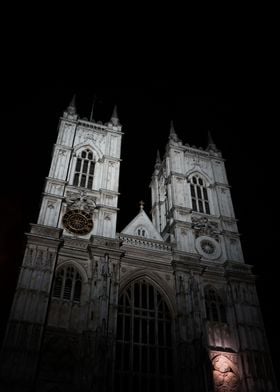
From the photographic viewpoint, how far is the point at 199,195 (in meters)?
35.7

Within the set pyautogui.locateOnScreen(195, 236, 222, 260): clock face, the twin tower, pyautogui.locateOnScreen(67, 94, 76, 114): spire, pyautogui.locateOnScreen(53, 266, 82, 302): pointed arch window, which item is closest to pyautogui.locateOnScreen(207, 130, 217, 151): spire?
the twin tower

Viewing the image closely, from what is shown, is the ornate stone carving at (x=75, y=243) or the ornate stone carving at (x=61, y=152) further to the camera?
the ornate stone carving at (x=61, y=152)

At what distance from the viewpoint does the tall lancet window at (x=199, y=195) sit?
34.5 meters

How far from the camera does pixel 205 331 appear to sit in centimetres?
2544

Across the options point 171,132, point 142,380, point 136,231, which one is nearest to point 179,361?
point 142,380

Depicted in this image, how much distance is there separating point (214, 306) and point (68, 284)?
34.3ft

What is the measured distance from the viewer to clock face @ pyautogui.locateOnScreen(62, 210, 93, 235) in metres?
28.5

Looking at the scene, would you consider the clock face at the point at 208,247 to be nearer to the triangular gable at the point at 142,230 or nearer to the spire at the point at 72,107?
the triangular gable at the point at 142,230

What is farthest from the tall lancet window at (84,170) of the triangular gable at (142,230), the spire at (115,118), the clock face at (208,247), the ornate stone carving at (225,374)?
the ornate stone carving at (225,374)

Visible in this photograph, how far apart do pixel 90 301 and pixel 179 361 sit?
6.55 m

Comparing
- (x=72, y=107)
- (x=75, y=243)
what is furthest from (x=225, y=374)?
(x=72, y=107)

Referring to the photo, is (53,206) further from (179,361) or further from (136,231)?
(179,361)

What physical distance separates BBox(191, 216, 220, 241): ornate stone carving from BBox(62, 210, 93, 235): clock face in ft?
28.9

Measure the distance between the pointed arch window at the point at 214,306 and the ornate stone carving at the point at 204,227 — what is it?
5.16m
